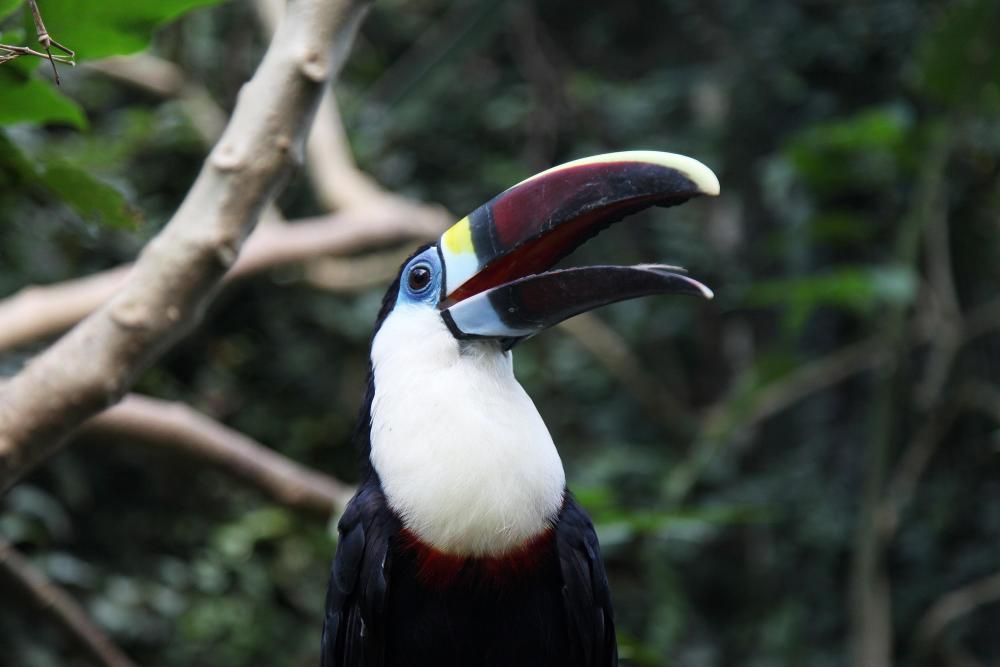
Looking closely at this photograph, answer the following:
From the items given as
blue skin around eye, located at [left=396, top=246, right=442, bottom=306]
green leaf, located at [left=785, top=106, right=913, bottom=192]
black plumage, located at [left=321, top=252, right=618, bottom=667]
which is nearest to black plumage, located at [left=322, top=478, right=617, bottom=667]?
black plumage, located at [left=321, top=252, right=618, bottom=667]

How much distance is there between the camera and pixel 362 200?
353cm

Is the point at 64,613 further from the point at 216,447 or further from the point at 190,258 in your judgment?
the point at 190,258

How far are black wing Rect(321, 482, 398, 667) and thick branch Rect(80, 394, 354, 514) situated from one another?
77 cm

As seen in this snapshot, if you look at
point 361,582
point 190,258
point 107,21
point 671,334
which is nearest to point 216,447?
point 361,582

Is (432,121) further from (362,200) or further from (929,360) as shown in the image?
(929,360)

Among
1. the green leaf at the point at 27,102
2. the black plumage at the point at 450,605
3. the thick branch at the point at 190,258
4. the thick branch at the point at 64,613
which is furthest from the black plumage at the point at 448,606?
the thick branch at the point at 64,613

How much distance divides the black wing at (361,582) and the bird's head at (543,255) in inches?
12.0

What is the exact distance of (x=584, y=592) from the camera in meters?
1.73

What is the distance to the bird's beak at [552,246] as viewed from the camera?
1.52m

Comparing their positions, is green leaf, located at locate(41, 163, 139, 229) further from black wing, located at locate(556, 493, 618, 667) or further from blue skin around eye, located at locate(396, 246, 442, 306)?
black wing, located at locate(556, 493, 618, 667)

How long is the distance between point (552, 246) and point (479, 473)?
361 millimetres

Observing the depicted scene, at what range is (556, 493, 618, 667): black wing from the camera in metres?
1.72

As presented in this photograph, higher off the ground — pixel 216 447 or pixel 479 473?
pixel 479 473

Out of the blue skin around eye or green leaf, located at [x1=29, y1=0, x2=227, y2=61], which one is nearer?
green leaf, located at [x1=29, y1=0, x2=227, y2=61]
